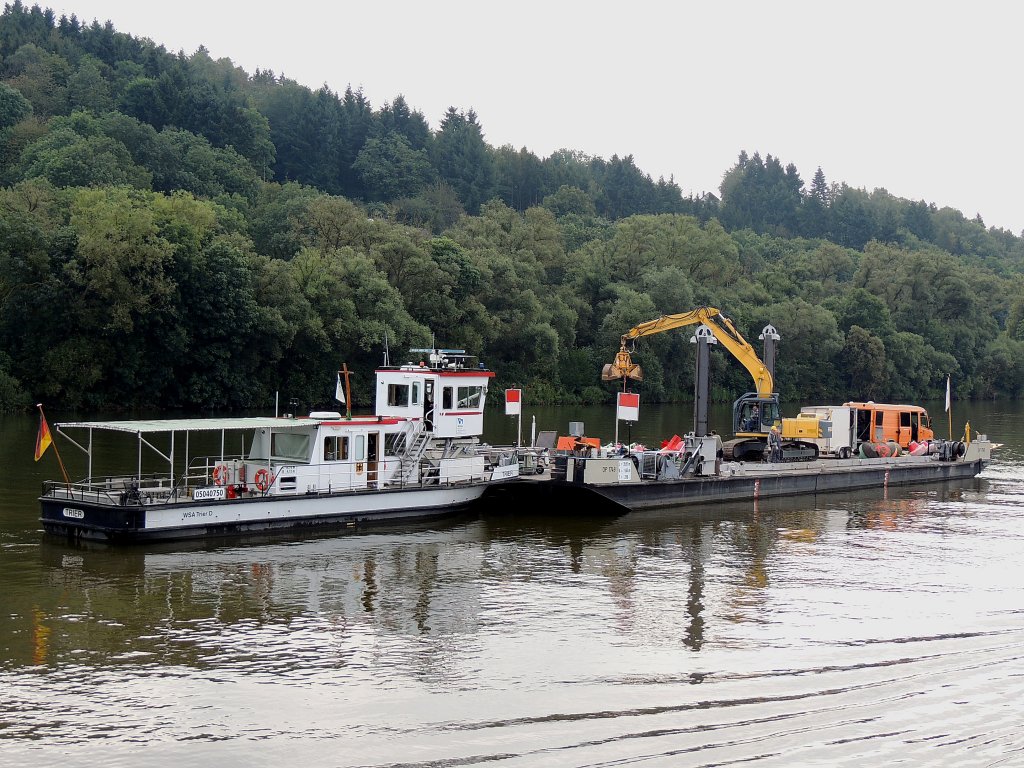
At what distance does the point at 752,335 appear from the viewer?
390ft

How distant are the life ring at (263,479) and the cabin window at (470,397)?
8140mm

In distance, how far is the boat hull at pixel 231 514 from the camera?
96.2ft

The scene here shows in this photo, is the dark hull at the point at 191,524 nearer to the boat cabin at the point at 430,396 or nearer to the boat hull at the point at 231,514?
the boat hull at the point at 231,514

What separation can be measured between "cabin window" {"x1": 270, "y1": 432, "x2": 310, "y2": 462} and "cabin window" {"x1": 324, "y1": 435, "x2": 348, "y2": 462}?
1.78ft

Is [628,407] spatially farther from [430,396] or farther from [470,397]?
[430,396]

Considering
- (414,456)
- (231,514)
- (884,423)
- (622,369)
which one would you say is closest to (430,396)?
(414,456)

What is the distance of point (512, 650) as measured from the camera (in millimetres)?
21750

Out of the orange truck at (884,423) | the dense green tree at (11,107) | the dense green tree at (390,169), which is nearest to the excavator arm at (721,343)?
the orange truck at (884,423)

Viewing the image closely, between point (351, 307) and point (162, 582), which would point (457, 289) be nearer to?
point (351, 307)

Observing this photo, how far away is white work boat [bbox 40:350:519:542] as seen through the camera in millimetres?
29766

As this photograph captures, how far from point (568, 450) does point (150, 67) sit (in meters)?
143

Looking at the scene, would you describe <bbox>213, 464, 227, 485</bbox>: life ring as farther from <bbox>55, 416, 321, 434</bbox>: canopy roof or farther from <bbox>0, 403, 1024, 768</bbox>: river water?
<bbox>0, 403, 1024, 768</bbox>: river water

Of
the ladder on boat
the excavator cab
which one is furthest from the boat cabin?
the excavator cab

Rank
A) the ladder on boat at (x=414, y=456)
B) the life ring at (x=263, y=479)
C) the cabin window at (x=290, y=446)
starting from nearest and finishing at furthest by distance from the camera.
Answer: the life ring at (x=263, y=479) < the cabin window at (x=290, y=446) < the ladder on boat at (x=414, y=456)
